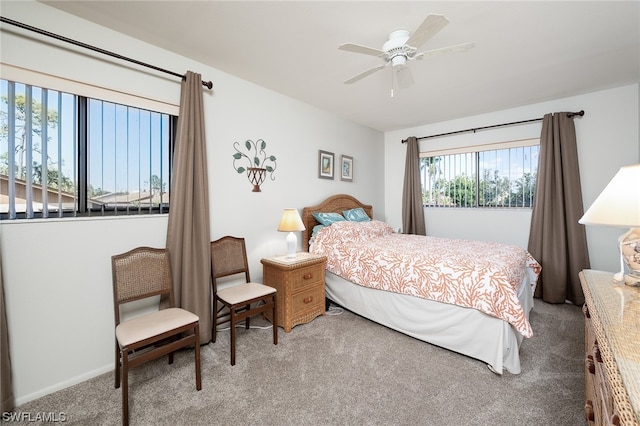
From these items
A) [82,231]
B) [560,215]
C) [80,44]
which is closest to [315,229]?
[82,231]

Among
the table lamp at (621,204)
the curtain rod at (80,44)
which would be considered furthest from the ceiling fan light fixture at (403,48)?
the curtain rod at (80,44)

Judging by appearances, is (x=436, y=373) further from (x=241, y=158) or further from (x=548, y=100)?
(x=548, y=100)

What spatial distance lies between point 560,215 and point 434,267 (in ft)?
7.37

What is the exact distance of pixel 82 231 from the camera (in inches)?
78.8

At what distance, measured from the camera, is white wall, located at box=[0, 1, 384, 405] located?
Result: 1771mm

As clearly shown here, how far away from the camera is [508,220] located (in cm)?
398

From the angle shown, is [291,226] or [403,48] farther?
[291,226]

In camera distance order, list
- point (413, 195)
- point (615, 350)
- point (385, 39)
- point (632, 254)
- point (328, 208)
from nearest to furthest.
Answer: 1. point (615, 350)
2. point (632, 254)
3. point (385, 39)
4. point (328, 208)
5. point (413, 195)

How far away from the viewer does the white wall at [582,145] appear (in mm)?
3222

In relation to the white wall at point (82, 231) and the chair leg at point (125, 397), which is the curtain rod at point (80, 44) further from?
the chair leg at point (125, 397)

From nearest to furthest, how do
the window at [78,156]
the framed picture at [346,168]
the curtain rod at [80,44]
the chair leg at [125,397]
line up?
the chair leg at [125,397], the curtain rod at [80,44], the window at [78,156], the framed picture at [346,168]

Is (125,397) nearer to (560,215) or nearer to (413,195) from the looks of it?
(413,195)

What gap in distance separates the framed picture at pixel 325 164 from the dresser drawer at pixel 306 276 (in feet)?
4.86

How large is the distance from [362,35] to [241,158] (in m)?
1.66
